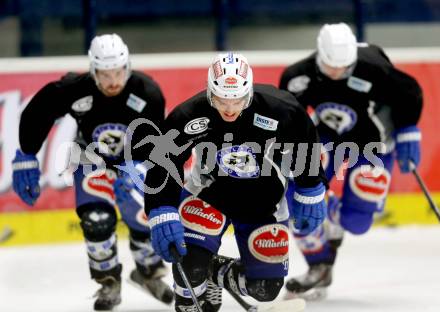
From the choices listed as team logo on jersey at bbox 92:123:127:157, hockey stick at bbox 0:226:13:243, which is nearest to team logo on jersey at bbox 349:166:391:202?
team logo on jersey at bbox 92:123:127:157

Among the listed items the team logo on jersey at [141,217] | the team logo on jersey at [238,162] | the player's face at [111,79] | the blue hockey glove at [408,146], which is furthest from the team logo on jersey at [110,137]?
the blue hockey glove at [408,146]

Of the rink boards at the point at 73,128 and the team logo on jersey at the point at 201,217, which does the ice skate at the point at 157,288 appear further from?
the rink boards at the point at 73,128

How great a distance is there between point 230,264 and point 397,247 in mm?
2655

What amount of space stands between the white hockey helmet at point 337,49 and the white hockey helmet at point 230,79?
4.54 ft

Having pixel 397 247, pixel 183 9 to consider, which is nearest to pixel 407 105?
pixel 397 247

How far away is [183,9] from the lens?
903 cm

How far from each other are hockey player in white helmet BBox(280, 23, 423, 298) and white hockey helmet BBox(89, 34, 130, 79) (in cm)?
106

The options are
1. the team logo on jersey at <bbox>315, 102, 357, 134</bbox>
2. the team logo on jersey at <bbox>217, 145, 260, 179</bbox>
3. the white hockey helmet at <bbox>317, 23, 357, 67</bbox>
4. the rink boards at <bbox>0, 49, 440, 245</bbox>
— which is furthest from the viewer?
the rink boards at <bbox>0, 49, 440, 245</bbox>

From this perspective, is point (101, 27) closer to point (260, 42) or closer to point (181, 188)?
point (260, 42)

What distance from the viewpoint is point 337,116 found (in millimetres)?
6715

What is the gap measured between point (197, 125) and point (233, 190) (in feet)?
1.40

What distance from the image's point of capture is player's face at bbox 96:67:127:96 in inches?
235

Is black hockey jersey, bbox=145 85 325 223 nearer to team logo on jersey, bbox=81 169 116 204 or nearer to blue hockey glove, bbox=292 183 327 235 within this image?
blue hockey glove, bbox=292 183 327 235

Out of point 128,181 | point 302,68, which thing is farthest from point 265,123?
point 302,68
